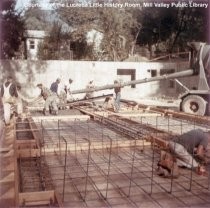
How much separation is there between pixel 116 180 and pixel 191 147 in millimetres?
1104

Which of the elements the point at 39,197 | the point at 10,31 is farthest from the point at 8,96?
the point at 10,31

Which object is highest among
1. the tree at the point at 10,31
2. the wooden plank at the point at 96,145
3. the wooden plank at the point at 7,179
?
the tree at the point at 10,31

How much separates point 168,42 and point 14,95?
24.9 meters

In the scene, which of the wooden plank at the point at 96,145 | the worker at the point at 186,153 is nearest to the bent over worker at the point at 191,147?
the worker at the point at 186,153

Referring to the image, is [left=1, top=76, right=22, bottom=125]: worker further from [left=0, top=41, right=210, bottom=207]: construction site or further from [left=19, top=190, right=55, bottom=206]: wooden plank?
[left=19, top=190, right=55, bottom=206]: wooden plank

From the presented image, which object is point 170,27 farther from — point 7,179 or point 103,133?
point 7,179

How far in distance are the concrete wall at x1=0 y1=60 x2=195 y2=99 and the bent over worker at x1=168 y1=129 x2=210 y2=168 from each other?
1454cm

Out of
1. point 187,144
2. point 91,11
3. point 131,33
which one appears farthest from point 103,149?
point 131,33

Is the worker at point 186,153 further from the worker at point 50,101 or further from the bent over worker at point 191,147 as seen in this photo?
the worker at point 50,101

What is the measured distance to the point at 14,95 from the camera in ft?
29.5

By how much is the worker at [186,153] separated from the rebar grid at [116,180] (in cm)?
12

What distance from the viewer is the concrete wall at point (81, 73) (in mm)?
19500

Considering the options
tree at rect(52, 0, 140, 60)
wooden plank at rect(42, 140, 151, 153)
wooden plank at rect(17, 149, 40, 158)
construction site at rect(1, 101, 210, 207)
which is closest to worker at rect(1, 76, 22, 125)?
construction site at rect(1, 101, 210, 207)

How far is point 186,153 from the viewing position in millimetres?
4938
